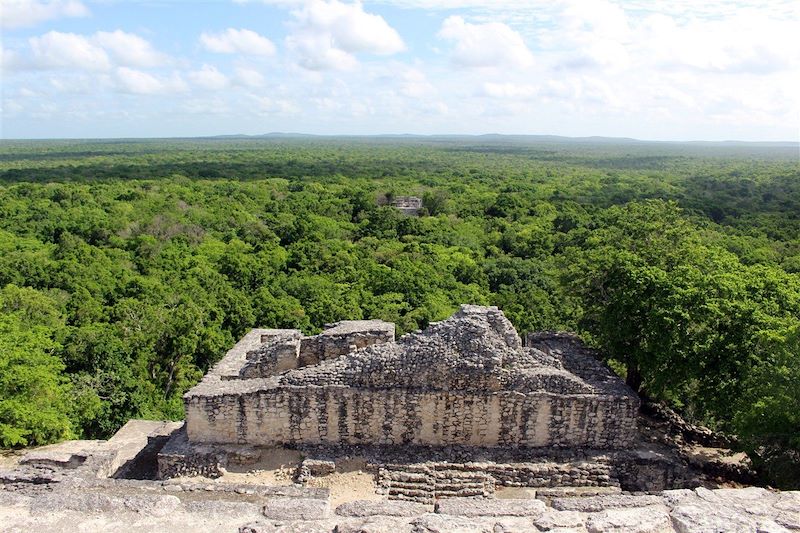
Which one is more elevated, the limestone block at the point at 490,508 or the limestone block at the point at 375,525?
the limestone block at the point at 375,525

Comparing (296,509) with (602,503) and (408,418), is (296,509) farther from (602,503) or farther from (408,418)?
(408,418)

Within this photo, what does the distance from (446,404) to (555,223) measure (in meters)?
39.0

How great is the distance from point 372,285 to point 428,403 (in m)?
18.4

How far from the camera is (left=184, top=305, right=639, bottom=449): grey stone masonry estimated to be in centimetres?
1197

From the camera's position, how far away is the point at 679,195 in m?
66.9

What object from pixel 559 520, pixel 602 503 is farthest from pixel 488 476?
pixel 559 520

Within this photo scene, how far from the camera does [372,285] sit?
99.3 feet

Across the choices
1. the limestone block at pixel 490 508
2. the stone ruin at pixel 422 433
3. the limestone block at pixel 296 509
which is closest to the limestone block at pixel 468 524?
the limestone block at pixel 490 508

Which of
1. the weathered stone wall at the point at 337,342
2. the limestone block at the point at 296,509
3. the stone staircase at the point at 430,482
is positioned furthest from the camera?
the weathered stone wall at the point at 337,342

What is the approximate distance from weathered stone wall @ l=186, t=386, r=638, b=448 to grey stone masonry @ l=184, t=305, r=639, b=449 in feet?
0.07

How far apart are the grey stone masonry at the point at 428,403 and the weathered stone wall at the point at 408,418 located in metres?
0.02

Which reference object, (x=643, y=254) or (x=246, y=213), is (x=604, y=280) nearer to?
(x=643, y=254)

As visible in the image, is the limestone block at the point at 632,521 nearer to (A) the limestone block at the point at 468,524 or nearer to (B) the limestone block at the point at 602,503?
(B) the limestone block at the point at 602,503

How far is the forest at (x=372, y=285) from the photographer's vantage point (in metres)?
12.8
